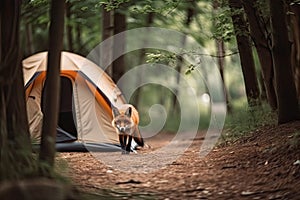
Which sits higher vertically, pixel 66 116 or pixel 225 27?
pixel 225 27

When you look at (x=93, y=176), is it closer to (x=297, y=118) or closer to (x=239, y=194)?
(x=239, y=194)

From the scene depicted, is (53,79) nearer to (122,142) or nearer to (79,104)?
(122,142)

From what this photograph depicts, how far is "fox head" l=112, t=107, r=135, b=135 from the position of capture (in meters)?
11.1

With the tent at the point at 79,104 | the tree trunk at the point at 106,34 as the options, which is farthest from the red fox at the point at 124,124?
the tree trunk at the point at 106,34

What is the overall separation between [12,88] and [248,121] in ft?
22.2

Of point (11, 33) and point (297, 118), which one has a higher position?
point (11, 33)

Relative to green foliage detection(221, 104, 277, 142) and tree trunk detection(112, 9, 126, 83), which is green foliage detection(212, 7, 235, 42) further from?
tree trunk detection(112, 9, 126, 83)

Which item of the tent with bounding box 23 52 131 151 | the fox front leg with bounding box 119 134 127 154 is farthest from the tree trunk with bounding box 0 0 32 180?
the tent with bounding box 23 52 131 151

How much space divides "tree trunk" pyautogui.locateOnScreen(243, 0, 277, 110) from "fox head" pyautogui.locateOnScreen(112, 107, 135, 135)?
2.78 metres

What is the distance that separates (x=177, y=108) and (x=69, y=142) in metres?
21.0

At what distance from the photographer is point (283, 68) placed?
31.6 ft

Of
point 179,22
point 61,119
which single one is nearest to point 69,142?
point 61,119

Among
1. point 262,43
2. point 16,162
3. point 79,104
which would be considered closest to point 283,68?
point 262,43

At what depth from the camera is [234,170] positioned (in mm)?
7801
